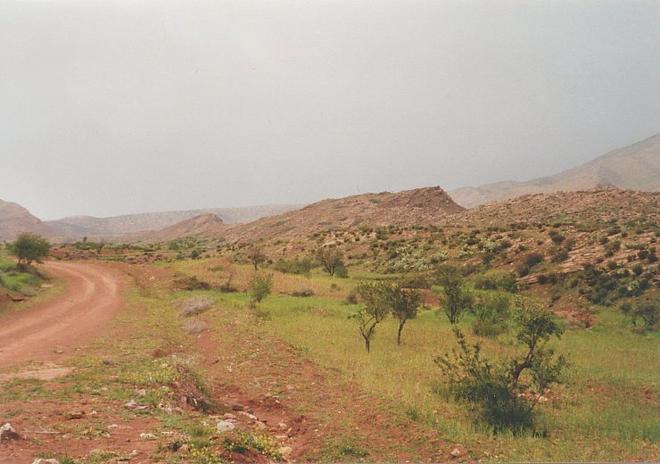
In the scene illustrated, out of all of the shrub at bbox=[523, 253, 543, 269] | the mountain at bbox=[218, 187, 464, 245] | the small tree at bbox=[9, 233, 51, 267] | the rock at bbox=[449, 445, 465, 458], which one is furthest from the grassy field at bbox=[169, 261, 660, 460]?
the mountain at bbox=[218, 187, 464, 245]

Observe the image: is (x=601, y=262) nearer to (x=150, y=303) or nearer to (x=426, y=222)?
(x=150, y=303)

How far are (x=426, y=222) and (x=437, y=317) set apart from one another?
58.8 metres

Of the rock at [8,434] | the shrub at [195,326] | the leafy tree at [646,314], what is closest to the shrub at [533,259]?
the leafy tree at [646,314]

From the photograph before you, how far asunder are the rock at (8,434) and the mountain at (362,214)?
71.9 m

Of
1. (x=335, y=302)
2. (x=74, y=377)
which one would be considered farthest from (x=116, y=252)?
(x=74, y=377)

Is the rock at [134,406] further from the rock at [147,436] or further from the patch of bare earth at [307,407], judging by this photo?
the patch of bare earth at [307,407]

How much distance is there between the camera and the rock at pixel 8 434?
626 cm

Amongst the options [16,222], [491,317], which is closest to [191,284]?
[491,317]

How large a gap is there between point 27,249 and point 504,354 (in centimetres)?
3139

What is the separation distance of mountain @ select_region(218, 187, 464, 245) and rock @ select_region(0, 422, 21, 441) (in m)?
71.9

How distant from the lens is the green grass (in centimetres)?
790

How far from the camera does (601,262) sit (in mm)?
28594

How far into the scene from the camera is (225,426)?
7.95 meters

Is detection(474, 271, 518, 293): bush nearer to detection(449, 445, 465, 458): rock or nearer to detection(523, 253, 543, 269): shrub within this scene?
detection(523, 253, 543, 269): shrub
